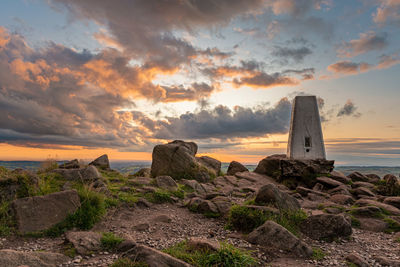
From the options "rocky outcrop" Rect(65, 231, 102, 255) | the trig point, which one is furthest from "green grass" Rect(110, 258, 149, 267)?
the trig point

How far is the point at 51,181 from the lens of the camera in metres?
12.5

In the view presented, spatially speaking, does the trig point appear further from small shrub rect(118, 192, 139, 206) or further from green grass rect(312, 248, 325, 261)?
small shrub rect(118, 192, 139, 206)

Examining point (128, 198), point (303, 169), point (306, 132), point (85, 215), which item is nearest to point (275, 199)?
point (128, 198)

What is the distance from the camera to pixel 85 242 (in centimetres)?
705

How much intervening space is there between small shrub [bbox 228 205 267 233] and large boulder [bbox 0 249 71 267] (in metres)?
5.74

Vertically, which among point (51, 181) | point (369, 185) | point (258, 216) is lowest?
point (369, 185)

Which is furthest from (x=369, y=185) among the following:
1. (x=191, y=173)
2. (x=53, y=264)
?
(x=53, y=264)

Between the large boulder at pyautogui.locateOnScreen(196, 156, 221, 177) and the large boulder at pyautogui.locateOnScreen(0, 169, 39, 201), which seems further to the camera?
the large boulder at pyautogui.locateOnScreen(196, 156, 221, 177)

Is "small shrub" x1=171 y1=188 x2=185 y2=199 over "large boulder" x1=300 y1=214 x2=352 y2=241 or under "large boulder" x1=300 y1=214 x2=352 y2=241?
over

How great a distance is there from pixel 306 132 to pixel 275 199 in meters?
14.6

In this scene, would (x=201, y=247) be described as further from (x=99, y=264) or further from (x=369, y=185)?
(x=369, y=185)

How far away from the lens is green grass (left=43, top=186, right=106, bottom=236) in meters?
8.39

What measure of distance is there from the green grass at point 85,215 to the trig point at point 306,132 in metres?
18.2

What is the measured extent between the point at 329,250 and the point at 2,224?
10704 mm
